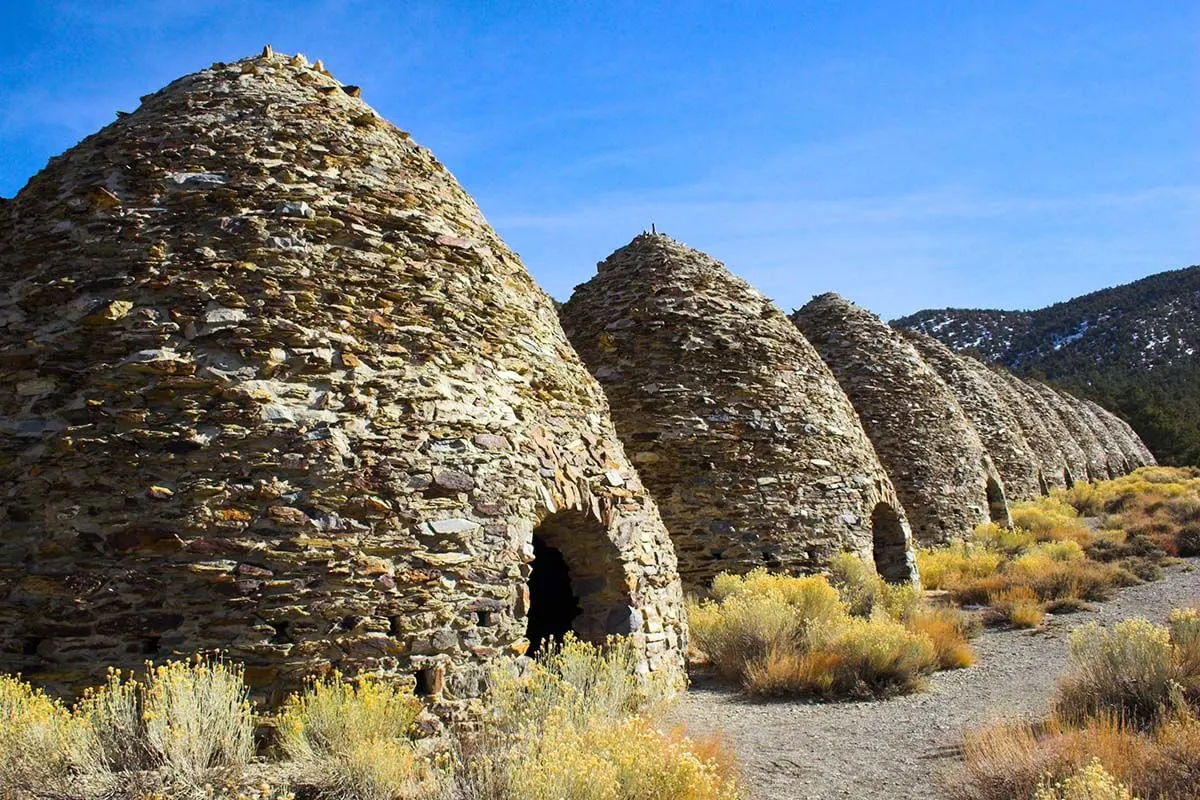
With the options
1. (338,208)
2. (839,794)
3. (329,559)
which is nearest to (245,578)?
(329,559)

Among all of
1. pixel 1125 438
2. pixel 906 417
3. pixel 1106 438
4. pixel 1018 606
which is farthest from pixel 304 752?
pixel 1125 438

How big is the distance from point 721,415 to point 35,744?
316 inches

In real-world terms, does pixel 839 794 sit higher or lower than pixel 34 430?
lower

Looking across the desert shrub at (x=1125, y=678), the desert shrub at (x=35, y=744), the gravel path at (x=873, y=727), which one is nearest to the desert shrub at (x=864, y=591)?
the gravel path at (x=873, y=727)

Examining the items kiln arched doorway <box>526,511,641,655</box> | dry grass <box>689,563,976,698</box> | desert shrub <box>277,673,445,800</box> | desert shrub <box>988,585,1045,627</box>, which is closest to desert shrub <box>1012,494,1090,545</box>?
desert shrub <box>988,585,1045,627</box>

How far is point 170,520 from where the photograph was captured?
195 inches

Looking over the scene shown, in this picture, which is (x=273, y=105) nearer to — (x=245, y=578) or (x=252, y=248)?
(x=252, y=248)

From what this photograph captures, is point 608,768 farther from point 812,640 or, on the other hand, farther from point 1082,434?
point 1082,434

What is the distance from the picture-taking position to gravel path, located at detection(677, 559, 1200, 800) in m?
5.29

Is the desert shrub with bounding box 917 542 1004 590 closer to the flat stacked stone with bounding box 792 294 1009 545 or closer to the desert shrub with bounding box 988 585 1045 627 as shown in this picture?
the desert shrub with bounding box 988 585 1045 627

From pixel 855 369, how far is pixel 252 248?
12.7 metres

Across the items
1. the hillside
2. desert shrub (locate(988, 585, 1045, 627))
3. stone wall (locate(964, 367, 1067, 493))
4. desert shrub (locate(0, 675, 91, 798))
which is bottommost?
desert shrub (locate(988, 585, 1045, 627))

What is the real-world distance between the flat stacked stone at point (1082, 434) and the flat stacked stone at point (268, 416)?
3459 cm

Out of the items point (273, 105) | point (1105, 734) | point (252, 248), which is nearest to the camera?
point (1105, 734)
